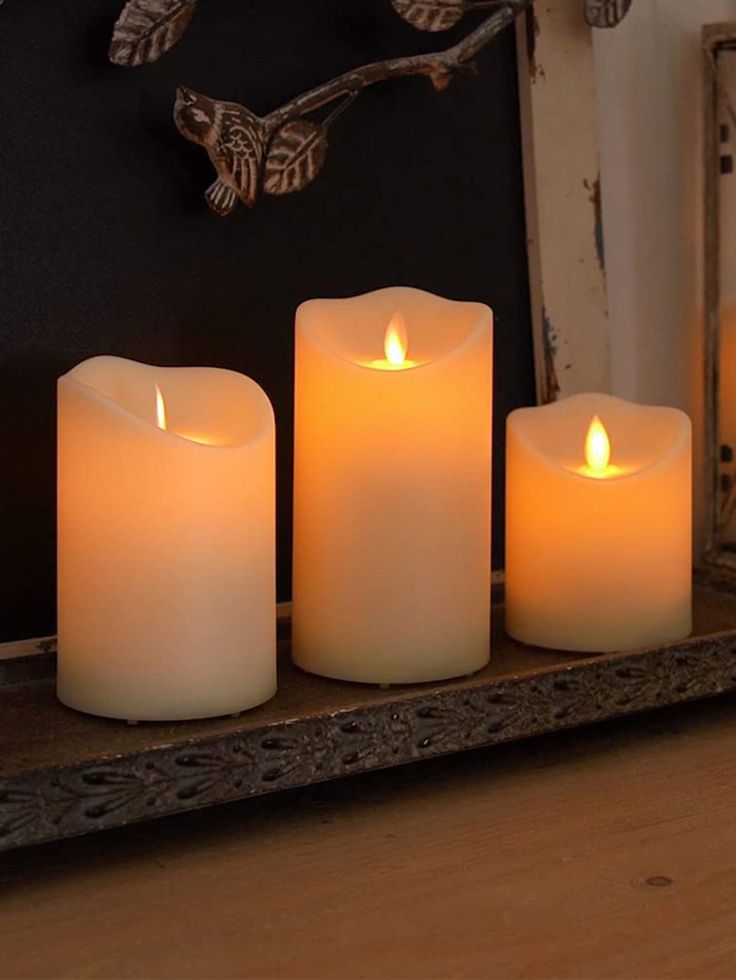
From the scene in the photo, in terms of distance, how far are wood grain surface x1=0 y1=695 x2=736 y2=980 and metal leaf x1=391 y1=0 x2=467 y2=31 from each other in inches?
16.1

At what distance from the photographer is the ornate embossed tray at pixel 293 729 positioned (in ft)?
1.88

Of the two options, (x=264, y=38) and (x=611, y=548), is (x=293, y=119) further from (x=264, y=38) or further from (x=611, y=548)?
(x=611, y=548)

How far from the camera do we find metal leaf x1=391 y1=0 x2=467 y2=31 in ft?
2.67

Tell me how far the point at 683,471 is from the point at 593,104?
0.27 m

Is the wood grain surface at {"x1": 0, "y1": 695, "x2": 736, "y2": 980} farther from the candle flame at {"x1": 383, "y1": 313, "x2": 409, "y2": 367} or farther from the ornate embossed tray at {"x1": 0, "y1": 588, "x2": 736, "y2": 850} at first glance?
the candle flame at {"x1": 383, "y1": 313, "x2": 409, "y2": 367}

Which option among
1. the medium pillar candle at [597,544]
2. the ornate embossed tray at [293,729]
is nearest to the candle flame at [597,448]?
the medium pillar candle at [597,544]

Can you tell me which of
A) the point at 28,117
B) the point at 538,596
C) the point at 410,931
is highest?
the point at 28,117

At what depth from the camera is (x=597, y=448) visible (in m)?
0.78

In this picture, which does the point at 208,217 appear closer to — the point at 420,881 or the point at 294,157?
the point at 294,157

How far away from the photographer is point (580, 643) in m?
0.75

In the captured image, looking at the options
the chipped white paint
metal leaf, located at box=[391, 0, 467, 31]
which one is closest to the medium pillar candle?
the chipped white paint

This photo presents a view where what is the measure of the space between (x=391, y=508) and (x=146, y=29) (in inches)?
10.8

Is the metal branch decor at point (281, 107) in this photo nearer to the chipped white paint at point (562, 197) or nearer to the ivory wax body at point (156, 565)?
the chipped white paint at point (562, 197)

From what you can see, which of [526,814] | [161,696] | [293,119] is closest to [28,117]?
[293,119]
